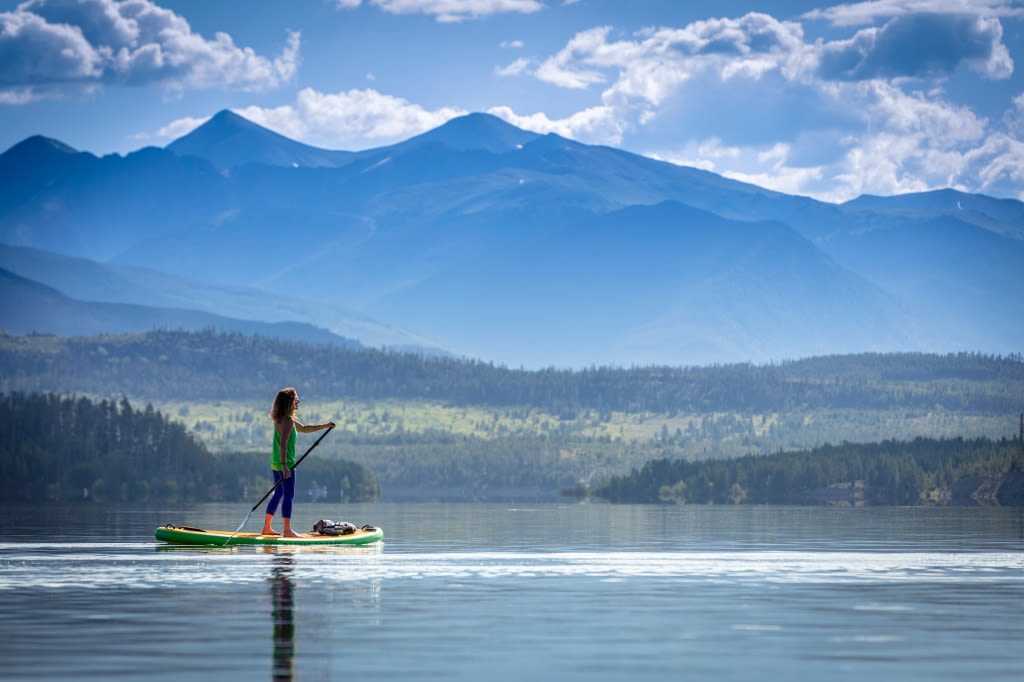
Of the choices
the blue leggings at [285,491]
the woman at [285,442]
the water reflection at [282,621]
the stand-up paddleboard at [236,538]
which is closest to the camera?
the water reflection at [282,621]

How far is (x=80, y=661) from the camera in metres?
31.8

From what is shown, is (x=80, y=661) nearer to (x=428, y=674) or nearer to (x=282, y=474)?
(x=428, y=674)

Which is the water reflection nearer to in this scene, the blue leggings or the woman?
the woman

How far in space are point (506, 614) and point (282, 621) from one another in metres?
5.06

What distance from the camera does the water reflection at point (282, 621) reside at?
102 ft

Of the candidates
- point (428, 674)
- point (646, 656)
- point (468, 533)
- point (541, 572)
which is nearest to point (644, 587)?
point (541, 572)

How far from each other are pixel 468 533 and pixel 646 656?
61.2 metres

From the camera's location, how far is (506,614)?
39844 mm

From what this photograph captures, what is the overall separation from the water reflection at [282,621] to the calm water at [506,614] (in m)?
0.07

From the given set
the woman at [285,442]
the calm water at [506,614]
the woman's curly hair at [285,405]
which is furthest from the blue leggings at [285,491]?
the woman's curly hair at [285,405]

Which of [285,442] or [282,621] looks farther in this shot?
[285,442]

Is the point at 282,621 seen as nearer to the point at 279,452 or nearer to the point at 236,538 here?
the point at 279,452

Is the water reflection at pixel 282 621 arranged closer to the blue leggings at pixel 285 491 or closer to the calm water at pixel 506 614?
the calm water at pixel 506 614

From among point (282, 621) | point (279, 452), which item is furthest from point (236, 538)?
point (282, 621)
